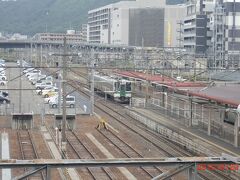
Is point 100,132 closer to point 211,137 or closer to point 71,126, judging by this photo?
point 71,126

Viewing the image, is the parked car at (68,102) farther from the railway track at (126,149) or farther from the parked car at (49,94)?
the railway track at (126,149)

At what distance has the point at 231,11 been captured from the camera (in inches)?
1457

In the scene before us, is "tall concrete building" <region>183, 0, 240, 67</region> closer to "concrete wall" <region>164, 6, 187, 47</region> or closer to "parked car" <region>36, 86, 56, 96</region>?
"parked car" <region>36, 86, 56, 96</region>

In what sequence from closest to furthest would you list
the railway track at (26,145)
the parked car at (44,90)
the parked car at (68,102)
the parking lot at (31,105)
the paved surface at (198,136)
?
the paved surface at (198,136)
the railway track at (26,145)
the parking lot at (31,105)
the parked car at (68,102)
the parked car at (44,90)

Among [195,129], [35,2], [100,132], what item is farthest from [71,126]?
[35,2]

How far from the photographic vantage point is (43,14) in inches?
4016

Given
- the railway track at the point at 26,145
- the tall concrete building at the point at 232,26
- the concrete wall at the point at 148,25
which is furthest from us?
the concrete wall at the point at 148,25

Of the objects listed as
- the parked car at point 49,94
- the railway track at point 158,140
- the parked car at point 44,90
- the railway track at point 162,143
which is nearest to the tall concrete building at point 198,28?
the parked car at point 44,90

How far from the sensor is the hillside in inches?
3829

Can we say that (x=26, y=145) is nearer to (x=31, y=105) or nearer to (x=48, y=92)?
(x=31, y=105)

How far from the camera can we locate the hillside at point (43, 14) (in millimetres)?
97250

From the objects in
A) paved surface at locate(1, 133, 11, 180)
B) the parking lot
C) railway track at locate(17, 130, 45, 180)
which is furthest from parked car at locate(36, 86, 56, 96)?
paved surface at locate(1, 133, 11, 180)

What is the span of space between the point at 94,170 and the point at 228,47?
29.1 meters

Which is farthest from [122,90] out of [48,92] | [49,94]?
[48,92]
